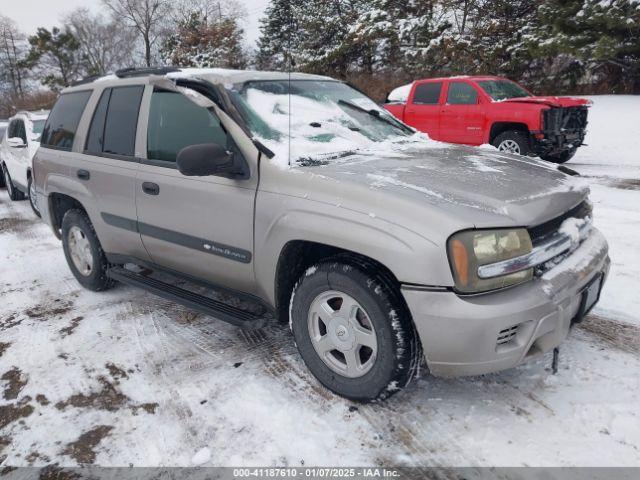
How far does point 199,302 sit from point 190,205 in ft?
2.08

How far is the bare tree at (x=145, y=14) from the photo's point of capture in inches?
1745

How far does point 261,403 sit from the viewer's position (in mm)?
2604

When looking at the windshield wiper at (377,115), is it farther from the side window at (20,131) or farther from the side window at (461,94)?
the side window at (20,131)

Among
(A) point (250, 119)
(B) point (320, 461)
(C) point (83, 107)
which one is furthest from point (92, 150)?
(B) point (320, 461)

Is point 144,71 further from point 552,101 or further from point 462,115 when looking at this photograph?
point 552,101

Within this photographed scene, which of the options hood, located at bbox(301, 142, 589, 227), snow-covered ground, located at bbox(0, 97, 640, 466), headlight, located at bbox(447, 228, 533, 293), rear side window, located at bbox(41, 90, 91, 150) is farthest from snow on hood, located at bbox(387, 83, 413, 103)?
headlight, located at bbox(447, 228, 533, 293)

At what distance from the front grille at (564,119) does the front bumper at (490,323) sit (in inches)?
294

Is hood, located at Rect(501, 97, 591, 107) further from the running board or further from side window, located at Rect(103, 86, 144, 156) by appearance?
the running board

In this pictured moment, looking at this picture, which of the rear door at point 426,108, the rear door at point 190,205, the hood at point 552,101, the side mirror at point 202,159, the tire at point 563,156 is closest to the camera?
the side mirror at point 202,159

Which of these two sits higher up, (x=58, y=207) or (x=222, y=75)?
(x=222, y=75)

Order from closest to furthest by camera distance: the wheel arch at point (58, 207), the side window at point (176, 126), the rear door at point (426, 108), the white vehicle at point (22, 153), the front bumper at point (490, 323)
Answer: the front bumper at point (490, 323), the side window at point (176, 126), the wheel arch at point (58, 207), the white vehicle at point (22, 153), the rear door at point (426, 108)

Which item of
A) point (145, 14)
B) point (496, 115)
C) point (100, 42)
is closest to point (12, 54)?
point (100, 42)

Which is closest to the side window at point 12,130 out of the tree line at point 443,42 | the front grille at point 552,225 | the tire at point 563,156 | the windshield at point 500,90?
the tree line at point 443,42

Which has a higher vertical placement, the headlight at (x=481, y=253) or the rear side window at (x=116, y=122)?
the rear side window at (x=116, y=122)
